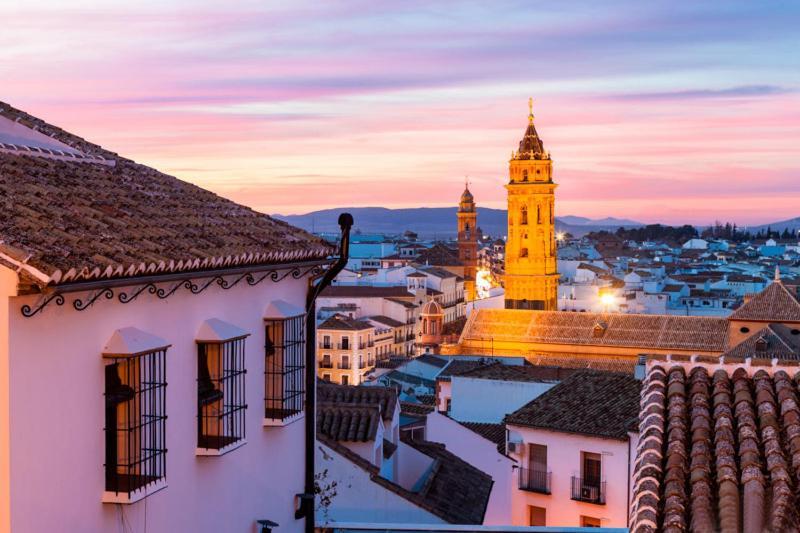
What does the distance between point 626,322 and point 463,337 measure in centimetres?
853

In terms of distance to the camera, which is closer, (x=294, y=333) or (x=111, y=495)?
(x=111, y=495)

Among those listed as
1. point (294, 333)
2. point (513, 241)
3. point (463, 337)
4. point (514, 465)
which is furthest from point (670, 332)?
point (294, 333)

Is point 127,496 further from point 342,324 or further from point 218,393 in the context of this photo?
point 342,324

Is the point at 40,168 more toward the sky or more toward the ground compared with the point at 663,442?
more toward the sky

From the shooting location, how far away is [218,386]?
733cm

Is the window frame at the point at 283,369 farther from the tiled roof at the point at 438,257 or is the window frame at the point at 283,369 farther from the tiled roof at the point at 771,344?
the tiled roof at the point at 438,257

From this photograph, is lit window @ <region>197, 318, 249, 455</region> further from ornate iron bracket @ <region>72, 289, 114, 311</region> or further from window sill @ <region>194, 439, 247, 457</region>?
ornate iron bracket @ <region>72, 289, 114, 311</region>

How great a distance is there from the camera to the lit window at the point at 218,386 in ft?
23.4

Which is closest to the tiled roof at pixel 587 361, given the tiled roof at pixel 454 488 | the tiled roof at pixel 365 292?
the tiled roof at pixel 365 292

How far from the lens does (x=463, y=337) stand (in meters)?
64.6

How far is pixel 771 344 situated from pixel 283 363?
1742 inches

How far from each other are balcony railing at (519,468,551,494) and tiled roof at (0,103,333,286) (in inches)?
498

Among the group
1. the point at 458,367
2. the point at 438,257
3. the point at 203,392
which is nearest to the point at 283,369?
the point at 203,392

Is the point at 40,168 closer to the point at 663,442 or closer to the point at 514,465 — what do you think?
the point at 663,442
